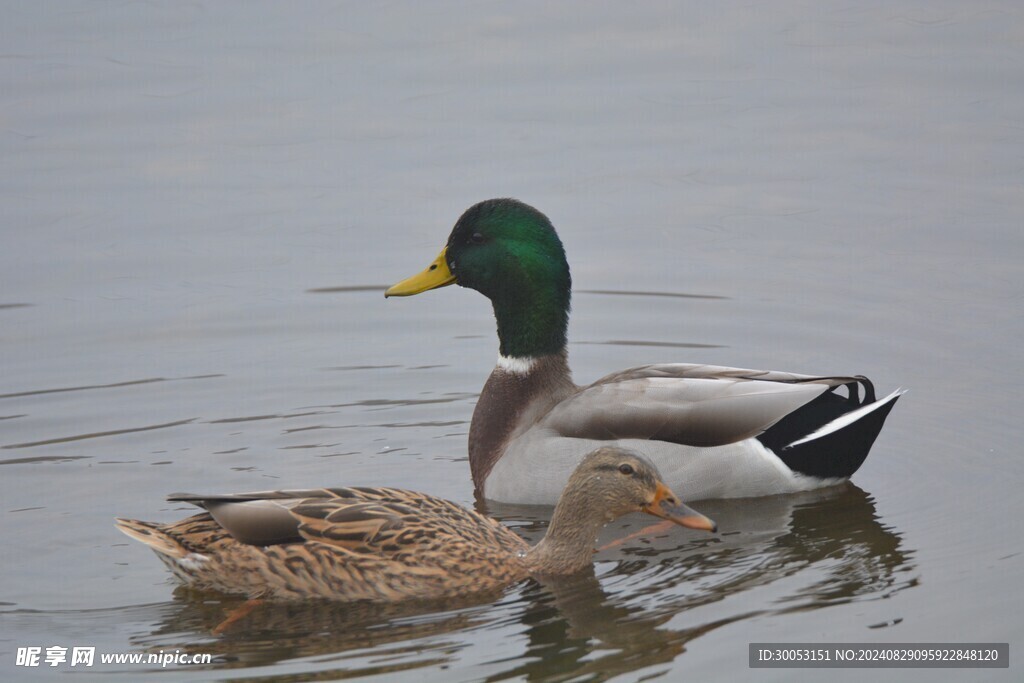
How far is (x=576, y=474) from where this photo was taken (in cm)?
824

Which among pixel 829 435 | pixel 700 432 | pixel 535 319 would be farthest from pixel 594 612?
pixel 535 319

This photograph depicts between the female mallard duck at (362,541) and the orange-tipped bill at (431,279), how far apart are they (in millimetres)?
2274

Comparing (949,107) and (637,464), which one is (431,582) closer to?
(637,464)

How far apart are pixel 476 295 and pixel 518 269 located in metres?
3.05

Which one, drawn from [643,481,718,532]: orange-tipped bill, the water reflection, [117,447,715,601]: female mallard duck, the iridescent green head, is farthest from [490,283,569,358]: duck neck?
[643,481,718,532]: orange-tipped bill

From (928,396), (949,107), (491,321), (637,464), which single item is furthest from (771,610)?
(949,107)

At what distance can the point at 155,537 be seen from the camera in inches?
314

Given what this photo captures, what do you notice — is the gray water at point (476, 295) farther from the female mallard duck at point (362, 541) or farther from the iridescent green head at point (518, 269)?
the iridescent green head at point (518, 269)

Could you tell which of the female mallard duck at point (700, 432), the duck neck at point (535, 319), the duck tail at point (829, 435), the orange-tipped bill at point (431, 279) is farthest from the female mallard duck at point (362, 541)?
the orange-tipped bill at point (431, 279)

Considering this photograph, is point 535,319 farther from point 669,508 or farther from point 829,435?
point 669,508

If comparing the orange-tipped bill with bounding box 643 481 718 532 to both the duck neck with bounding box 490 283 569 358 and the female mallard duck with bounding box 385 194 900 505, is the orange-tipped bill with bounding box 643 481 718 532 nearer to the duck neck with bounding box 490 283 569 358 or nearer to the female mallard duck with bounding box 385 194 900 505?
the female mallard duck with bounding box 385 194 900 505

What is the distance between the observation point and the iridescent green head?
9891 mm

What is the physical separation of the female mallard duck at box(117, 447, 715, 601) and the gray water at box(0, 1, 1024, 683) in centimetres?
13

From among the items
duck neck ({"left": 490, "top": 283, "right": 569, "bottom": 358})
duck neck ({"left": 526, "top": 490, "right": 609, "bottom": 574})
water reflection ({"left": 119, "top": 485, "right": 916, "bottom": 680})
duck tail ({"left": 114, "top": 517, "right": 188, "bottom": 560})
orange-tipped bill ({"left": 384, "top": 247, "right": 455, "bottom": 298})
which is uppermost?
orange-tipped bill ({"left": 384, "top": 247, "right": 455, "bottom": 298})
